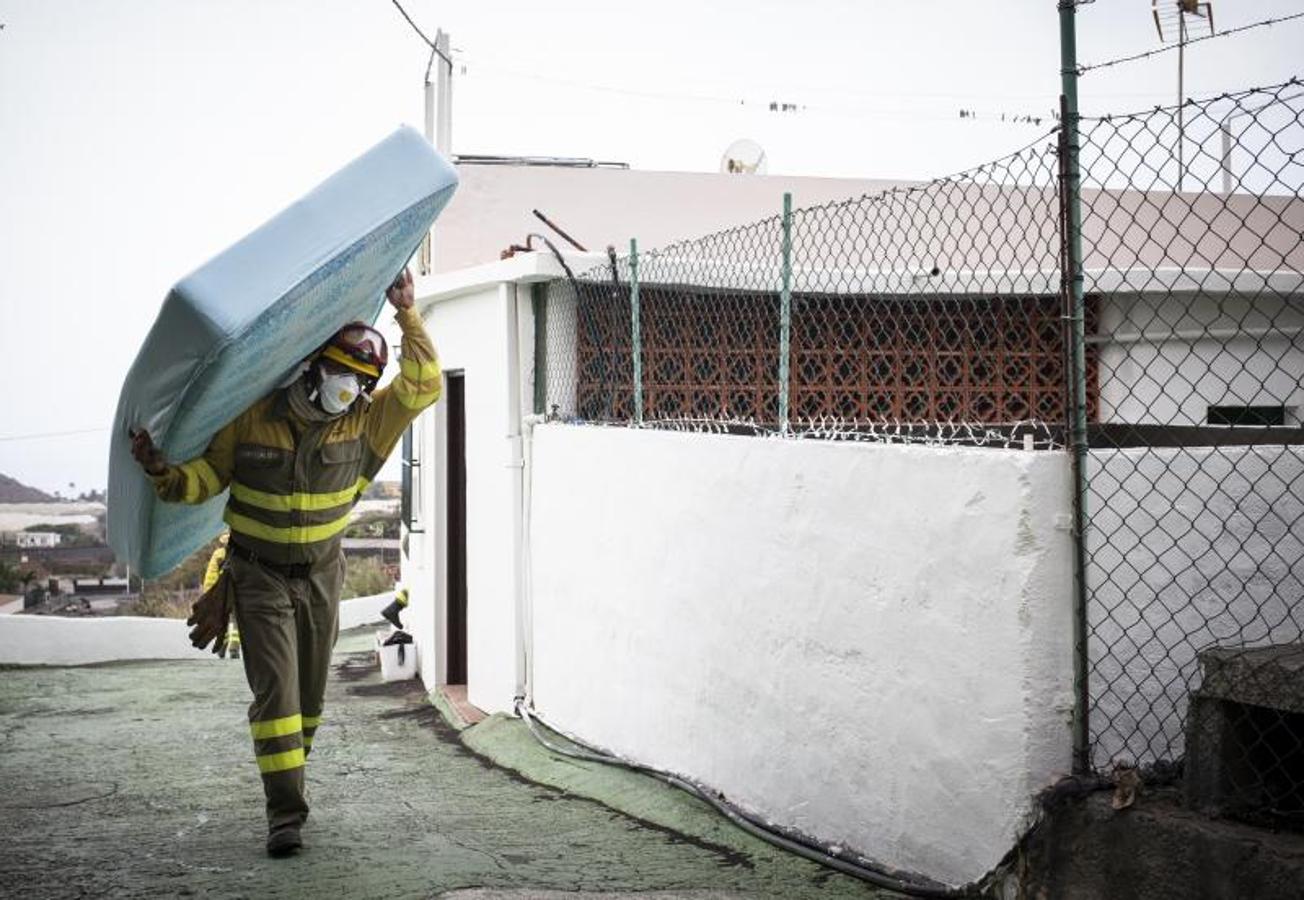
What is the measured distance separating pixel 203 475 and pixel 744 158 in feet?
35.7

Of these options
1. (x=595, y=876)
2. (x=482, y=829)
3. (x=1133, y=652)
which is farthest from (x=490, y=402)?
(x=1133, y=652)

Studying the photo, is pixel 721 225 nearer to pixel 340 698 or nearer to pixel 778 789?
pixel 340 698

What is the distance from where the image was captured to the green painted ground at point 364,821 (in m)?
4.47

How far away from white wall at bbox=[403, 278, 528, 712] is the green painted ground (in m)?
0.48

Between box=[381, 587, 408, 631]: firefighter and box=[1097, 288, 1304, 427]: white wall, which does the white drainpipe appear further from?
box=[1097, 288, 1304, 427]: white wall

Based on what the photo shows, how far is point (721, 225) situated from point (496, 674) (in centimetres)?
721

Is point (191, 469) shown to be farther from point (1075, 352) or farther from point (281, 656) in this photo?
point (1075, 352)

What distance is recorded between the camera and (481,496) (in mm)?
8664

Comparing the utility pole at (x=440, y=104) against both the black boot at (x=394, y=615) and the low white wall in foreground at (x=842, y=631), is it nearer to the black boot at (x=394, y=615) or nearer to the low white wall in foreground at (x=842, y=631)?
the black boot at (x=394, y=615)

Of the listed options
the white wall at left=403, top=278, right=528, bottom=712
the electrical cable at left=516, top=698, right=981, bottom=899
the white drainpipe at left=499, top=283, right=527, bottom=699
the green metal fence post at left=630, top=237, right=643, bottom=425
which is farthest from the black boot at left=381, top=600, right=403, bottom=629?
the green metal fence post at left=630, top=237, right=643, bottom=425

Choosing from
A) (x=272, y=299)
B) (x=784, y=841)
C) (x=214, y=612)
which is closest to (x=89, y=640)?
(x=214, y=612)

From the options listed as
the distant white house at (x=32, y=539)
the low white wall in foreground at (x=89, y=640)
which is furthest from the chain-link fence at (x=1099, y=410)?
the distant white house at (x=32, y=539)

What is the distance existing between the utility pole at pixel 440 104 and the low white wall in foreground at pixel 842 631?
814 centimetres

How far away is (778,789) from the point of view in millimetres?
5121
